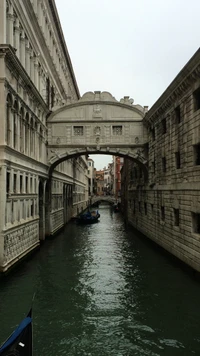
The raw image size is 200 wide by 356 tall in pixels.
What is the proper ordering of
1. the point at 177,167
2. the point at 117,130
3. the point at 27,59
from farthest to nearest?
1. the point at 117,130
2. the point at 27,59
3. the point at 177,167

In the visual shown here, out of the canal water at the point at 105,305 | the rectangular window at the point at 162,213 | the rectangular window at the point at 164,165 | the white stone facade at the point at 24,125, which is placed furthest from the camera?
the rectangular window at the point at 162,213

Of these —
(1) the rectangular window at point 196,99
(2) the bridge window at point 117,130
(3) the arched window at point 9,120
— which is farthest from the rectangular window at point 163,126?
(3) the arched window at point 9,120

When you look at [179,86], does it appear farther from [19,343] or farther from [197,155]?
[19,343]

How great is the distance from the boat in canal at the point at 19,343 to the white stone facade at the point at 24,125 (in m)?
7.46

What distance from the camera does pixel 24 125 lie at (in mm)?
16406

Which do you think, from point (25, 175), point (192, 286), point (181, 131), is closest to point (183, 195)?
point (181, 131)

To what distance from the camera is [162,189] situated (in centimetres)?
1870

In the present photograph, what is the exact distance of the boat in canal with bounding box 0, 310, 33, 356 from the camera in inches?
197

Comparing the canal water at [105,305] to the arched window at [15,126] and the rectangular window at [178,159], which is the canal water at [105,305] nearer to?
the rectangular window at [178,159]

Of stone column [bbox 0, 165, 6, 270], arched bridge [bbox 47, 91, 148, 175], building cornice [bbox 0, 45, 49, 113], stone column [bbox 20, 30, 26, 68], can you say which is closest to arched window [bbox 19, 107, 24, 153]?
building cornice [bbox 0, 45, 49, 113]

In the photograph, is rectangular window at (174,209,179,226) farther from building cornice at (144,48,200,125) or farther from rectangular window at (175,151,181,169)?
building cornice at (144,48,200,125)

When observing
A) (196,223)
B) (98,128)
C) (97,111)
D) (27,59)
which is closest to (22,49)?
(27,59)

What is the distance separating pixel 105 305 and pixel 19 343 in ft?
18.0

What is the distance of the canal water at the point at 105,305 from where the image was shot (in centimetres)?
773
